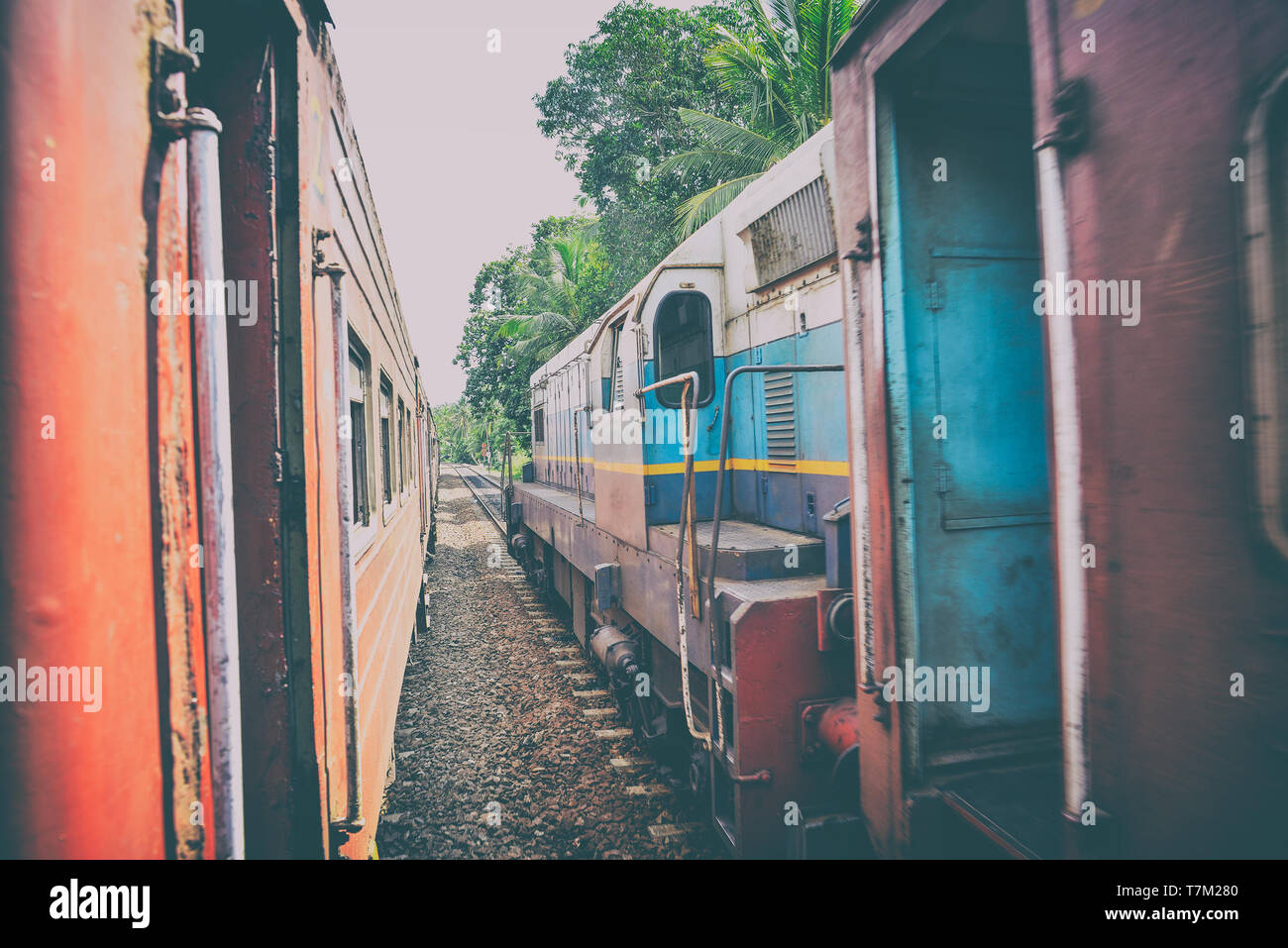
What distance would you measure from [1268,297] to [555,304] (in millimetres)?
20889

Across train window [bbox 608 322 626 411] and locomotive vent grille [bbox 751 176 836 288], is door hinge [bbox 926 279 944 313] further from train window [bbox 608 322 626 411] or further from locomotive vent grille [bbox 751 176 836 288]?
train window [bbox 608 322 626 411]

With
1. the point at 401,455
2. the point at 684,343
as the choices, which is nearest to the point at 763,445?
the point at 684,343

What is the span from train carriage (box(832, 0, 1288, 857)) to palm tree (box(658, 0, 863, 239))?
9204mm

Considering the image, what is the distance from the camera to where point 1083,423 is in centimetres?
147

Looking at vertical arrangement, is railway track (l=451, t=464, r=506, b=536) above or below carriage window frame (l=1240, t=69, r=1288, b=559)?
below

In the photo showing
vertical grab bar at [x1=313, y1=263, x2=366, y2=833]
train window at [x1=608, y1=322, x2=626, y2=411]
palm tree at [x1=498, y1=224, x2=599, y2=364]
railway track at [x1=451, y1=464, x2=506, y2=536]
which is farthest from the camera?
palm tree at [x1=498, y1=224, x2=599, y2=364]

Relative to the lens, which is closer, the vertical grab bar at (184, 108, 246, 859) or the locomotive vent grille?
the vertical grab bar at (184, 108, 246, 859)

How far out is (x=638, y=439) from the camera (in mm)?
4836

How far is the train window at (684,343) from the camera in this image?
496 cm

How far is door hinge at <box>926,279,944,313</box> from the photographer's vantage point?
7.98 ft

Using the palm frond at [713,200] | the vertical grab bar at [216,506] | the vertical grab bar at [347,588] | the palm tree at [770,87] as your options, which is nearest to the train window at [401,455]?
the vertical grab bar at [347,588]

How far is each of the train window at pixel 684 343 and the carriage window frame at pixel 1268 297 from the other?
12.7ft

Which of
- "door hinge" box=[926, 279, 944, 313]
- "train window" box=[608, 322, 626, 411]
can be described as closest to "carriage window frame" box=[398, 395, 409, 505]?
"train window" box=[608, 322, 626, 411]

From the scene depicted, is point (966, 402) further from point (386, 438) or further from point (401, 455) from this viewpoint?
point (401, 455)
